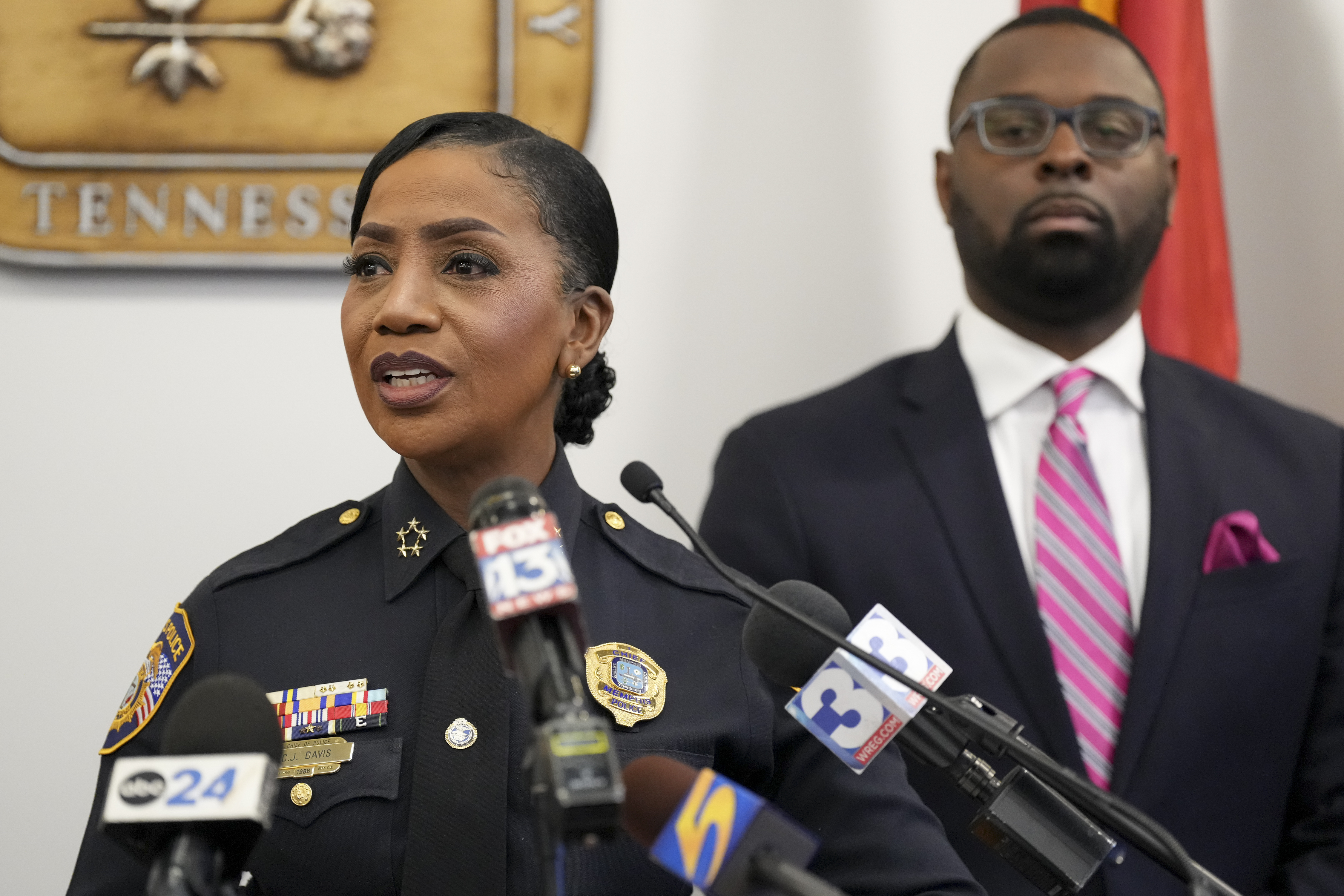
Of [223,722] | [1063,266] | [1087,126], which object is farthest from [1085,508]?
[223,722]

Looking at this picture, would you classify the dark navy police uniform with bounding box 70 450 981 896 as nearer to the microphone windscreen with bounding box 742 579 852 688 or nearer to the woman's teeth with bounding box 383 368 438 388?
the woman's teeth with bounding box 383 368 438 388

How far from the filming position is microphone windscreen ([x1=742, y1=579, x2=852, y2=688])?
1146 mm

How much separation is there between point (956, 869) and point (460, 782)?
1.64 feet

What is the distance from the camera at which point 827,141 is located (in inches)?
106

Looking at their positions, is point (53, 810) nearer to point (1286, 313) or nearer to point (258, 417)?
point (258, 417)

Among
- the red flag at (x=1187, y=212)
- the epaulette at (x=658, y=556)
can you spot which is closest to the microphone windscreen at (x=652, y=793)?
the epaulette at (x=658, y=556)

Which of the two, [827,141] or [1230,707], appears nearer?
[1230,707]

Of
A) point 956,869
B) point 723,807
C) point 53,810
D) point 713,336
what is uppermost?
point 713,336

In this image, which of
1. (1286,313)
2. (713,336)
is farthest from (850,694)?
(1286,313)

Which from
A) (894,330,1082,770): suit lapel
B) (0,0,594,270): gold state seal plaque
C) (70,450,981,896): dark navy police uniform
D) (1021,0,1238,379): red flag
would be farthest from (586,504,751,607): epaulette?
(1021,0,1238,379): red flag

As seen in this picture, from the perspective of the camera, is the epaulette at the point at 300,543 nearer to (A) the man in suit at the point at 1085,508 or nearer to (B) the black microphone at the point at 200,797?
(B) the black microphone at the point at 200,797

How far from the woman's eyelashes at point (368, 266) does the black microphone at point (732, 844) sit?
2.52 feet

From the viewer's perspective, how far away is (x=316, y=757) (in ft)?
4.42

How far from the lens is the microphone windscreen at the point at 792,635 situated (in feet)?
3.76
